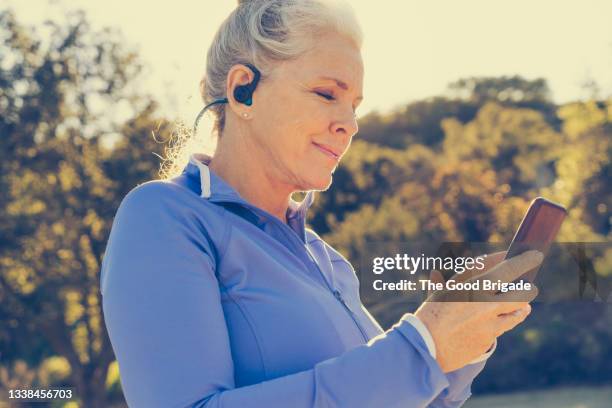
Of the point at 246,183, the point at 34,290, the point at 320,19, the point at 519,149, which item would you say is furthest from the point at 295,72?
the point at 519,149

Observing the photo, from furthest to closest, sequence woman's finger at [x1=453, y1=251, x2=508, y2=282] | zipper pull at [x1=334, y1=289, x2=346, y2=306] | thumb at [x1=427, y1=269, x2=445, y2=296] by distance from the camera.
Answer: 1. zipper pull at [x1=334, y1=289, x2=346, y2=306]
2. thumb at [x1=427, y1=269, x2=445, y2=296]
3. woman's finger at [x1=453, y1=251, x2=508, y2=282]

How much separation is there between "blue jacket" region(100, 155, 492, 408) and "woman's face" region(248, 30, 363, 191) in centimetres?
12

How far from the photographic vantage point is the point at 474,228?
1998cm

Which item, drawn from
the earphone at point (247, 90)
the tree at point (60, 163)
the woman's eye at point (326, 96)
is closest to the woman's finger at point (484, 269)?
the woman's eye at point (326, 96)

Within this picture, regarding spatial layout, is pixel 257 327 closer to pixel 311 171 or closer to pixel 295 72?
pixel 311 171

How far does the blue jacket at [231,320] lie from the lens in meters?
1.13

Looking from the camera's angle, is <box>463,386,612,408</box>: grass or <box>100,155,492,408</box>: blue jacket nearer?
<box>100,155,492,408</box>: blue jacket

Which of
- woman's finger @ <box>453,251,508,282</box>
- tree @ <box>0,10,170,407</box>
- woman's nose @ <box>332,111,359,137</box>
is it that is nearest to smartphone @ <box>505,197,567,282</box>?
woman's finger @ <box>453,251,508,282</box>

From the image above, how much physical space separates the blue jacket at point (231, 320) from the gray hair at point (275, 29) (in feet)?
0.73

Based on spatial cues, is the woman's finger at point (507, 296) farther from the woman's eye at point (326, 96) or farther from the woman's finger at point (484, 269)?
the woman's eye at point (326, 96)

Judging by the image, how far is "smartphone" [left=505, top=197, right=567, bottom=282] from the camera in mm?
1290

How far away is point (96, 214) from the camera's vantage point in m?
14.6

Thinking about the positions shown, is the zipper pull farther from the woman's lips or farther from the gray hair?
the gray hair

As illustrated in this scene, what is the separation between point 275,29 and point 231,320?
20.1 inches
